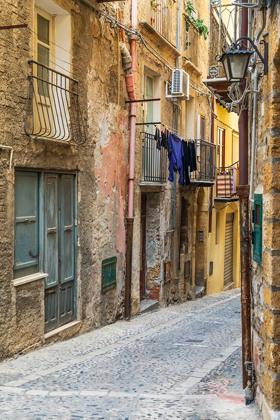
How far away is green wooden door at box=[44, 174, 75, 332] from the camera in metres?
8.33

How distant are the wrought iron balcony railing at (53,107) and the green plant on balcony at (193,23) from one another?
7631 millimetres

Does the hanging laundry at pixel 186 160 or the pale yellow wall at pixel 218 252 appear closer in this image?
the hanging laundry at pixel 186 160

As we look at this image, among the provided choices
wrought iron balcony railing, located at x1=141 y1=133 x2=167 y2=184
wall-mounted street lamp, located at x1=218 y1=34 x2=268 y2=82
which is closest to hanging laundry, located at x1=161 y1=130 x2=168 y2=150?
wrought iron balcony railing, located at x1=141 y1=133 x2=167 y2=184

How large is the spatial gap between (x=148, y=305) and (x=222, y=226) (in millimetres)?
8422

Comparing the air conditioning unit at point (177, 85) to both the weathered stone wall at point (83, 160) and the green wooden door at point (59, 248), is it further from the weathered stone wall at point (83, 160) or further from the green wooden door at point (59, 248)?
the green wooden door at point (59, 248)

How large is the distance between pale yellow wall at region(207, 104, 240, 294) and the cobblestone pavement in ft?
28.4

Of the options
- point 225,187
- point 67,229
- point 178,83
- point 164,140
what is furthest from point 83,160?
point 225,187

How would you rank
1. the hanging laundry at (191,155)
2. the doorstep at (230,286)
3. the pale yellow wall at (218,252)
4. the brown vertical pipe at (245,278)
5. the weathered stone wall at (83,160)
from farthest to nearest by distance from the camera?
the doorstep at (230,286) → the pale yellow wall at (218,252) → the hanging laundry at (191,155) → the weathered stone wall at (83,160) → the brown vertical pipe at (245,278)

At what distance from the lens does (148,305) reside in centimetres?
Answer: 1281

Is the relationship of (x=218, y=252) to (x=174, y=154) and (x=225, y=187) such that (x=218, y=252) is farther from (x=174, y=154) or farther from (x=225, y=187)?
(x=174, y=154)

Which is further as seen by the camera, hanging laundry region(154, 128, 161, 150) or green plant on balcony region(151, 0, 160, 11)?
green plant on balcony region(151, 0, 160, 11)

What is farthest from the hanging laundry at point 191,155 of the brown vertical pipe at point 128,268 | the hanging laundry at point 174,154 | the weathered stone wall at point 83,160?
the brown vertical pipe at point 128,268

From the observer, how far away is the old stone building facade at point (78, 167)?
7.33 metres

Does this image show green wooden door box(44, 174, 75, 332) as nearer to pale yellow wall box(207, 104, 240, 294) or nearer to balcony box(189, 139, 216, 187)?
balcony box(189, 139, 216, 187)
